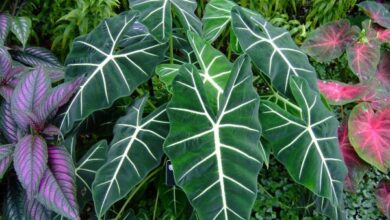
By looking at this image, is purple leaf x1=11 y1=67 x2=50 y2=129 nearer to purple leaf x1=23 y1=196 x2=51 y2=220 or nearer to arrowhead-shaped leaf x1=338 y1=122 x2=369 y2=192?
purple leaf x1=23 y1=196 x2=51 y2=220

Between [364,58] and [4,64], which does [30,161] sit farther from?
[364,58]

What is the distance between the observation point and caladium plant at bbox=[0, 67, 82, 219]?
1.63m

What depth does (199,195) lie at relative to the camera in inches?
61.3

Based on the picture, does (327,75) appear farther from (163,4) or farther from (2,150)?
(2,150)

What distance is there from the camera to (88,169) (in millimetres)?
1879

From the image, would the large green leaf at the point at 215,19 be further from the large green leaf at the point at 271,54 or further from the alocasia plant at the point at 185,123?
the large green leaf at the point at 271,54

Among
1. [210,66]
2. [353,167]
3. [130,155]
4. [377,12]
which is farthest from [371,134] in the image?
[130,155]

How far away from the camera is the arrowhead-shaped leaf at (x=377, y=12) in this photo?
111 inches

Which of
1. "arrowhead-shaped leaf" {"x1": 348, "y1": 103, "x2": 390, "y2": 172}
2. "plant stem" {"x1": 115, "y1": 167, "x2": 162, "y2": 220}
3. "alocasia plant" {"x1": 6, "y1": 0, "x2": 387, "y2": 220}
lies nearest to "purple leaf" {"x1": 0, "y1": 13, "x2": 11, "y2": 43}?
"alocasia plant" {"x1": 6, "y1": 0, "x2": 387, "y2": 220}

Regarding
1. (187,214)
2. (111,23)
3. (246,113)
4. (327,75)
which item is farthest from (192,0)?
(327,75)

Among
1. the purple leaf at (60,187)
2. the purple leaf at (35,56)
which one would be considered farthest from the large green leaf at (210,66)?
Answer: the purple leaf at (35,56)

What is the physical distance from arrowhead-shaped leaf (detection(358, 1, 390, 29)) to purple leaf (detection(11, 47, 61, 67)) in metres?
1.70

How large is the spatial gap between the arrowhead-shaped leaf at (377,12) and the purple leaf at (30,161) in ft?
6.44

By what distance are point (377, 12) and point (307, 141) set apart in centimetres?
143
